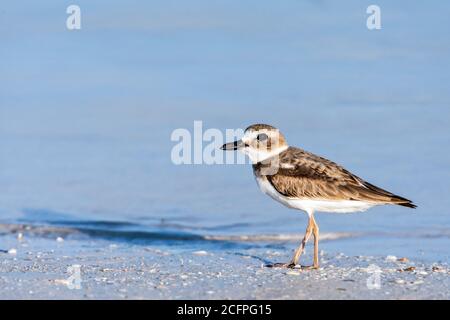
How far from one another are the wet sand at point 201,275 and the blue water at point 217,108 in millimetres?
1256

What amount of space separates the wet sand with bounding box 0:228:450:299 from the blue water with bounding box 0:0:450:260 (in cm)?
126

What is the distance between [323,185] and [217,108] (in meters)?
6.58

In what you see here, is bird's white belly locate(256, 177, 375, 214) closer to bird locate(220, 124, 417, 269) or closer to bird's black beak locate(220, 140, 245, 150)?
bird locate(220, 124, 417, 269)

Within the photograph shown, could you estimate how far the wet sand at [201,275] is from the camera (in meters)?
7.70

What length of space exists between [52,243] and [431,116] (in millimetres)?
6654

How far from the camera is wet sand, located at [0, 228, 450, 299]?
770 cm

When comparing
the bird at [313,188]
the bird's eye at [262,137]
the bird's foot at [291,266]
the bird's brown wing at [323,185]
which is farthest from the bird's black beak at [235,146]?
the bird's foot at [291,266]

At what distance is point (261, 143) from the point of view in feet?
32.8

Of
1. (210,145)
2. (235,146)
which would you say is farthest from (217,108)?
(235,146)

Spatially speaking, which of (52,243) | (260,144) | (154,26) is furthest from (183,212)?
(154,26)

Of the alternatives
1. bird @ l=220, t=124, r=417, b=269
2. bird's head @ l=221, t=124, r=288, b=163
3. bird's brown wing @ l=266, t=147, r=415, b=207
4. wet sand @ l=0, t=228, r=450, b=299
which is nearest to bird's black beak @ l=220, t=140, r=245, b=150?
bird's head @ l=221, t=124, r=288, b=163

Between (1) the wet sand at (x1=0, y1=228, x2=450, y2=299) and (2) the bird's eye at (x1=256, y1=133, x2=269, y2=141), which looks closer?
(1) the wet sand at (x1=0, y1=228, x2=450, y2=299)
